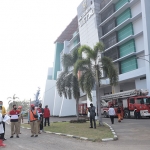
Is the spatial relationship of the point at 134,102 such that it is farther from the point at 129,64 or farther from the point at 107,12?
the point at 107,12

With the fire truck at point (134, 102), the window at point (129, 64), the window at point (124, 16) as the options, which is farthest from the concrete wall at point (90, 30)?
the fire truck at point (134, 102)

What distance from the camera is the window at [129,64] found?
116ft

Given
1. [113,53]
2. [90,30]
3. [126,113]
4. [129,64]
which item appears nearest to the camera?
[126,113]

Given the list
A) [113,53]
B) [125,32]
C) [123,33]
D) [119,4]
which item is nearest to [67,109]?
[113,53]

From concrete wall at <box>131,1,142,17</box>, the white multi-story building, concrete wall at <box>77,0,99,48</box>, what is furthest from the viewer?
concrete wall at <box>77,0,99,48</box>

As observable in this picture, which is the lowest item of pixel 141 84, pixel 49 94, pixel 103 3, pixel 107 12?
pixel 141 84

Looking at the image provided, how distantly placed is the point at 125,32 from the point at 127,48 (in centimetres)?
297

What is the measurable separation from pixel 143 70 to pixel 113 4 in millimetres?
16119

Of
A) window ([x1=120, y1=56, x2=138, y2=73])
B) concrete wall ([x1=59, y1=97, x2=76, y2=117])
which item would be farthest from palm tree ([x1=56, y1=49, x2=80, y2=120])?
concrete wall ([x1=59, y1=97, x2=76, y2=117])

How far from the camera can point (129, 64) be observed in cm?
3656

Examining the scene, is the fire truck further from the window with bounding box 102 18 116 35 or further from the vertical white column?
the window with bounding box 102 18 116 35

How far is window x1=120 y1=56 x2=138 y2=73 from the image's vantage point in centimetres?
3522

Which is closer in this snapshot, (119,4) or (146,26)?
(146,26)

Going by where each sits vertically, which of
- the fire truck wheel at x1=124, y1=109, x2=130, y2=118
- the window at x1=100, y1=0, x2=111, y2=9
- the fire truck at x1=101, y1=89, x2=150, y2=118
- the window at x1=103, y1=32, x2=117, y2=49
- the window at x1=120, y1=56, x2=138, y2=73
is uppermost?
the window at x1=100, y1=0, x2=111, y2=9
